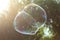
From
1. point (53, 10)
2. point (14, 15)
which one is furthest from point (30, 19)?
point (53, 10)

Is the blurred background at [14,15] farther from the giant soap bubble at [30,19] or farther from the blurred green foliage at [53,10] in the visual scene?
the giant soap bubble at [30,19]

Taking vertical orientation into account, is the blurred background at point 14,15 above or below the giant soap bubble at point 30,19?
above

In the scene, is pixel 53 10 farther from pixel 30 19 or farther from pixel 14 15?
pixel 30 19

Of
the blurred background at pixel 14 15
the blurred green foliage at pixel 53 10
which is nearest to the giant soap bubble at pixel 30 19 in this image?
the blurred background at pixel 14 15

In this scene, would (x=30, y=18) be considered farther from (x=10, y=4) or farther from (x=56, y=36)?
(x=56, y=36)

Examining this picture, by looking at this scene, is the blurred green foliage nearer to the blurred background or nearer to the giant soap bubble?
the blurred background

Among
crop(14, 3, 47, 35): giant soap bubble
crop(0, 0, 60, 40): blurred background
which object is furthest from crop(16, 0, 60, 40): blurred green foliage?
crop(14, 3, 47, 35): giant soap bubble

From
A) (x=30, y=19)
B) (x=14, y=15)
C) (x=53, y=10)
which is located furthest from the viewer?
(x=53, y=10)
